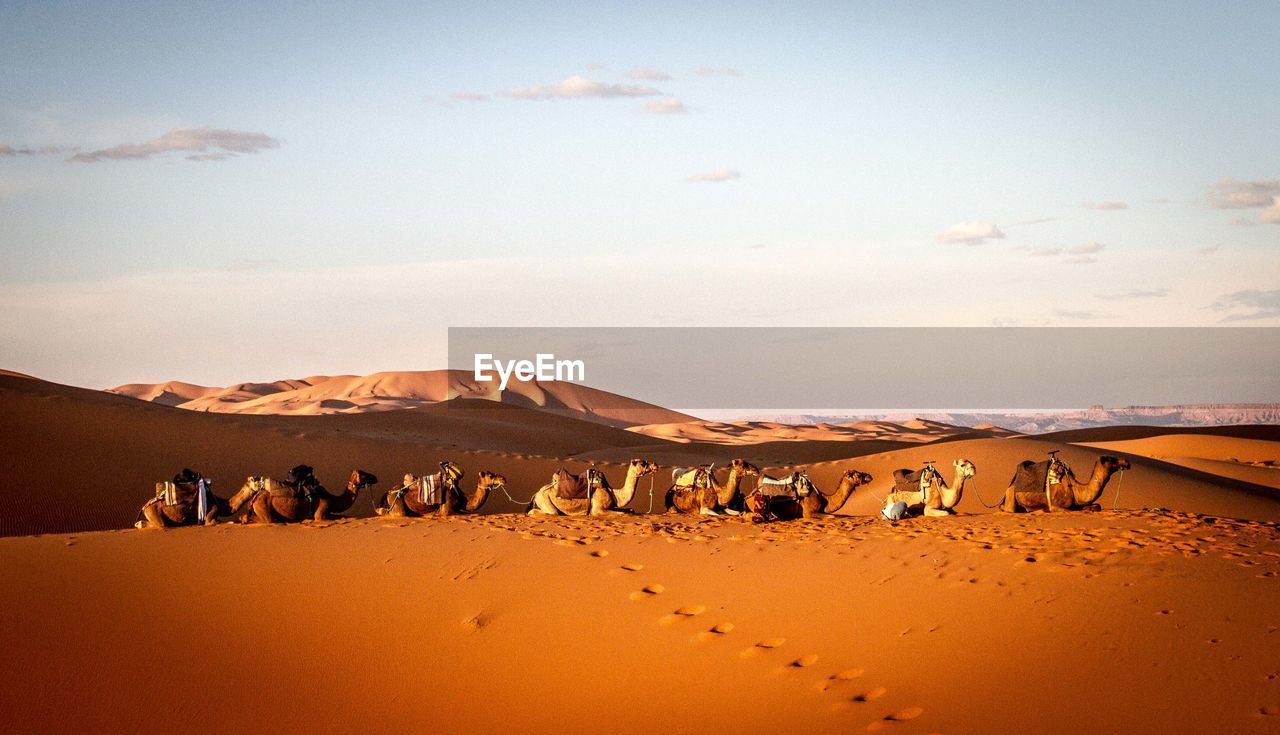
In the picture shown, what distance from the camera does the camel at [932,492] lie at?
15.4 metres

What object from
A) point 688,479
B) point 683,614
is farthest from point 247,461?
point 683,614

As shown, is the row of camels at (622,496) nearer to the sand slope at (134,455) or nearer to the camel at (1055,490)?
the camel at (1055,490)

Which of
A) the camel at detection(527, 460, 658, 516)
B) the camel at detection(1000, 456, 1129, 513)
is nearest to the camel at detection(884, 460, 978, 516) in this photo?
the camel at detection(1000, 456, 1129, 513)

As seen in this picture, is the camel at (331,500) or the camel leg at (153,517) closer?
the camel leg at (153,517)

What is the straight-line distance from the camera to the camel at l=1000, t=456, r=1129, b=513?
14695mm

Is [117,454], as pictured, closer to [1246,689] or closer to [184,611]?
[184,611]

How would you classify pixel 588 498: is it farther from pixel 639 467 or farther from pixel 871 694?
pixel 871 694

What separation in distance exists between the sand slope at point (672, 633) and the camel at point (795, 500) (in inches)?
97.9

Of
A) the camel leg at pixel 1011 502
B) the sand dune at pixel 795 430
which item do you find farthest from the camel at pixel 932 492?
the sand dune at pixel 795 430

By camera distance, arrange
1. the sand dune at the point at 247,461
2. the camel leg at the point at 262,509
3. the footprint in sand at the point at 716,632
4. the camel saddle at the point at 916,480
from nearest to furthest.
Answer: the footprint in sand at the point at 716,632 → the camel leg at the point at 262,509 → the camel saddle at the point at 916,480 → the sand dune at the point at 247,461

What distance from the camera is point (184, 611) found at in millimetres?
10797

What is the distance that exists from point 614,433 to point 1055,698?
151 feet

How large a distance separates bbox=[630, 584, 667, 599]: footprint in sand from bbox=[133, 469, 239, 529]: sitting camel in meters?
Result: 7.92

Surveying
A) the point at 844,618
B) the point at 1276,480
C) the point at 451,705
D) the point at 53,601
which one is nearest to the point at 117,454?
the point at 53,601
